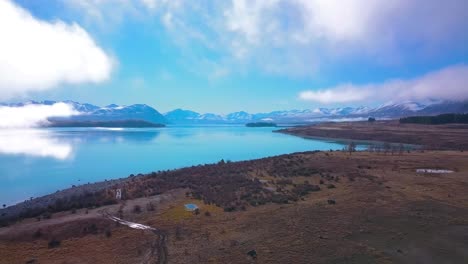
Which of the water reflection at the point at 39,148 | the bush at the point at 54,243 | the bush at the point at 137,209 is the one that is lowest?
the water reflection at the point at 39,148

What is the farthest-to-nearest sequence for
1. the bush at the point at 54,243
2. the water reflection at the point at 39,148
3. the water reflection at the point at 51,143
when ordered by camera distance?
1. the water reflection at the point at 51,143
2. the water reflection at the point at 39,148
3. the bush at the point at 54,243

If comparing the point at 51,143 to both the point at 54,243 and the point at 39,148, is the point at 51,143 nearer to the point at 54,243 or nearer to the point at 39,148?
the point at 39,148

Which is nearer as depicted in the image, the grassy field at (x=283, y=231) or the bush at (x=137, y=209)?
the grassy field at (x=283, y=231)

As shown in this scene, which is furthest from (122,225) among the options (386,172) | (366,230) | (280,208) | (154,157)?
(154,157)

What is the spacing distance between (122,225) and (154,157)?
52161 mm

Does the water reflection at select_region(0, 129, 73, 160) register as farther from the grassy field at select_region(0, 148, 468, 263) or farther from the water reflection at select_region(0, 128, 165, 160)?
the grassy field at select_region(0, 148, 468, 263)

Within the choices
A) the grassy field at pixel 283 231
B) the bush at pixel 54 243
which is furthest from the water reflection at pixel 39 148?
the bush at pixel 54 243

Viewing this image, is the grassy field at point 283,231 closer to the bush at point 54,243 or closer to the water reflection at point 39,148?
the bush at point 54,243

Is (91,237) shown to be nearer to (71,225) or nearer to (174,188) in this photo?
(71,225)

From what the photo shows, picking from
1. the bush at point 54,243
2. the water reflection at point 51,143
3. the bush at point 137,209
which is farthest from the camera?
the water reflection at point 51,143

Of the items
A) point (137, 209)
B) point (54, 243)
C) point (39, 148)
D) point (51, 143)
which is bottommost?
point (39, 148)

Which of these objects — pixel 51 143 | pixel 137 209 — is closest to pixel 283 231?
pixel 137 209

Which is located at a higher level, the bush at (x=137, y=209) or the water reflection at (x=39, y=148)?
the bush at (x=137, y=209)

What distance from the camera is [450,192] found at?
2584cm
